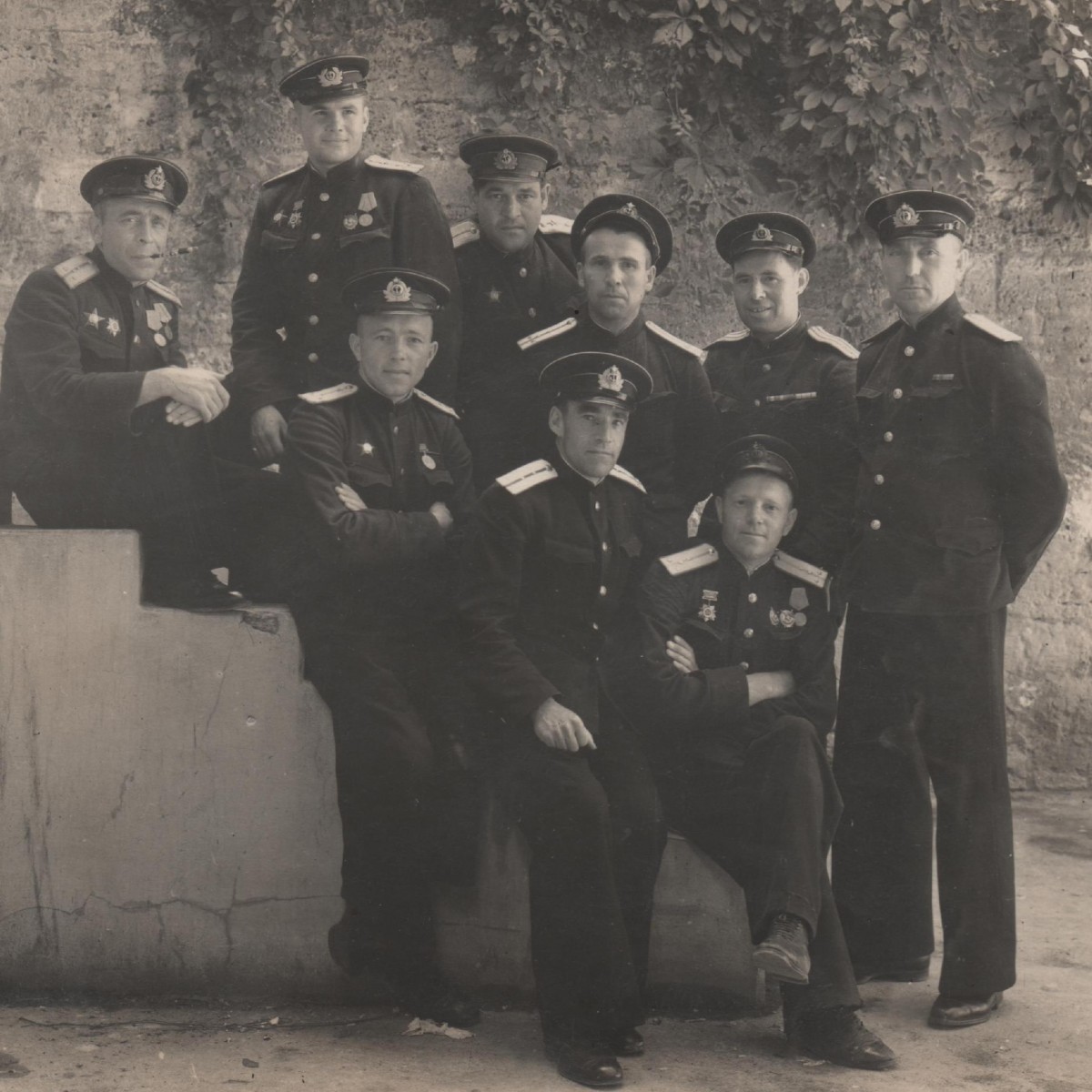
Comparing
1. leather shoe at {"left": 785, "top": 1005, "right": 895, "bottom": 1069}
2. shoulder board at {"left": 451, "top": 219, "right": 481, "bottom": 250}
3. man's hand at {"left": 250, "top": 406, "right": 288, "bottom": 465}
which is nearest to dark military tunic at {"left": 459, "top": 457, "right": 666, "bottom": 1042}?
leather shoe at {"left": 785, "top": 1005, "right": 895, "bottom": 1069}

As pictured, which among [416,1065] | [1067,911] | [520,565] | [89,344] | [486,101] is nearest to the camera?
[416,1065]

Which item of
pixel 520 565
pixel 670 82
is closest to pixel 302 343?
pixel 520 565

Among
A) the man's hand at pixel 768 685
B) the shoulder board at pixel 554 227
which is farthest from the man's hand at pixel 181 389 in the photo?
the man's hand at pixel 768 685

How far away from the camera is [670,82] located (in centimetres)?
645

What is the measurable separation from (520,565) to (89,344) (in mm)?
1640

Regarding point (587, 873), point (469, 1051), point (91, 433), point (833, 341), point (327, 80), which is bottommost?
point (469, 1051)

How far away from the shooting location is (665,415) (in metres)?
4.62

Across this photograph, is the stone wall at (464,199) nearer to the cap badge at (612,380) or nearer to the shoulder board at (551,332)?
the shoulder board at (551,332)

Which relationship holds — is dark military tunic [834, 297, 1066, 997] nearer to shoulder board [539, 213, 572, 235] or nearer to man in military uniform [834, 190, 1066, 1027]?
man in military uniform [834, 190, 1066, 1027]

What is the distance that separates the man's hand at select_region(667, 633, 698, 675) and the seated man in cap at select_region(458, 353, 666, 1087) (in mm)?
214

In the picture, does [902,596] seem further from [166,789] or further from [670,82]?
[670,82]

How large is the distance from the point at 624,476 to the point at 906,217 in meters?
1.22

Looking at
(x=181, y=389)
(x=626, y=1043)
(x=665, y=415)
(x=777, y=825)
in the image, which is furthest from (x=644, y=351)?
(x=626, y=1043)

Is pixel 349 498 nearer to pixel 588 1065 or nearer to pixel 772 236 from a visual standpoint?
pixel 772 236
